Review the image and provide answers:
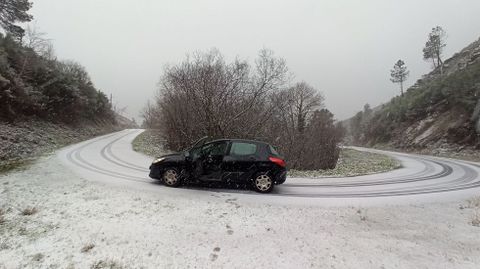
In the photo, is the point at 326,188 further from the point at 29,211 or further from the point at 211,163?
the point at 29,211

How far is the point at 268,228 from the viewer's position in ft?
17.7

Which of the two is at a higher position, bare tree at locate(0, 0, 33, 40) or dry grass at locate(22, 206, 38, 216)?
bare tree at locate(0, 0, 33, 40)

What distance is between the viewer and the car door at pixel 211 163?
8109mm

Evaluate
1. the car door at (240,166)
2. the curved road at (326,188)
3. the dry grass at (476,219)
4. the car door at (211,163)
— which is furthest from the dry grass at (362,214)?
the car door at (211,163)

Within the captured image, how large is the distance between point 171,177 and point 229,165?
6.35 feet

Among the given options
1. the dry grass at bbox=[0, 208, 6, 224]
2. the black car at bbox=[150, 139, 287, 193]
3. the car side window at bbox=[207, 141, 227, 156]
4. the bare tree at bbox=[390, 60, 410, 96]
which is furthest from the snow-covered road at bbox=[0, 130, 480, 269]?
the bare tree at bbox=[390, 60, 410, 96]

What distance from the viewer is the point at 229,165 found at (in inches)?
318

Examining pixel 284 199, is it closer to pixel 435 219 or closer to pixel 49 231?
pixel 435 219

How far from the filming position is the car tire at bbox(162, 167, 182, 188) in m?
8.34

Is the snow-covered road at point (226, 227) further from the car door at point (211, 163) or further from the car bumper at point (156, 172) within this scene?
the car door at point (211, 163)

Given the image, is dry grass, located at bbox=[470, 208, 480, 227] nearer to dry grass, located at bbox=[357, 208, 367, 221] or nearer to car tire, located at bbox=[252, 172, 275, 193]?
dry grass, located at bbox=[357, 208, 367, 221]

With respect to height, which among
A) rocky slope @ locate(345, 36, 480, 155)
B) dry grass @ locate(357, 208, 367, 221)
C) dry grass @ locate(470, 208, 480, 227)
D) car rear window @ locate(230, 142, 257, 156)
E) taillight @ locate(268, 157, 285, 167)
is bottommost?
dry grass @ locate(470, 208, 480, 227)

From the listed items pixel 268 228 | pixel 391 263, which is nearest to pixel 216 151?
pixel 268 228

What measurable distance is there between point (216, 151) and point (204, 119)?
9713 millimetres
